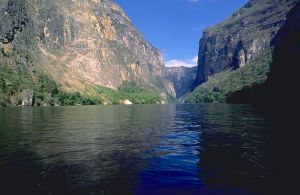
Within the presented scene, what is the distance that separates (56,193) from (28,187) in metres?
1.94

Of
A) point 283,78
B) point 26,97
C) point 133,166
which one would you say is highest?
point 283,78

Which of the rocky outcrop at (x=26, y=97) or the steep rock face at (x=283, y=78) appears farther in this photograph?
the rocky outcrop at (x=26, y=97)

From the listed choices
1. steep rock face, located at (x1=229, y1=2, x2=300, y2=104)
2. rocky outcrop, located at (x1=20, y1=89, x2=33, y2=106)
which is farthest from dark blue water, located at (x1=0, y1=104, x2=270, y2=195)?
rocky outcrop, located at (x1=20, y1=89, x2=33, y2=106)

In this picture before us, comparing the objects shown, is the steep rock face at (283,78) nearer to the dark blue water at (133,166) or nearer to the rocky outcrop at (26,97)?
the rocky outcrop at (26,97)

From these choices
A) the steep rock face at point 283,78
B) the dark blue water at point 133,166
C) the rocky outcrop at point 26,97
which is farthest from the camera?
the rocky outcrop at point 26,97

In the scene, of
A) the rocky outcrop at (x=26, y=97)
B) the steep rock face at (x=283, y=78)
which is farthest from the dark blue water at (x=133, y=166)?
the rocky outcrop at (x=26, y=97)

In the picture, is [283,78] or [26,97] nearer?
[283,78]

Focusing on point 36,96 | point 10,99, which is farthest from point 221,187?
point 36,96

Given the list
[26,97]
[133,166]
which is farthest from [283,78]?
[133,166]

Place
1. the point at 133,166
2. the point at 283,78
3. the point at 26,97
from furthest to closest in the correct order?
the point at 26,97
the point at 283,78
the point at 133,166

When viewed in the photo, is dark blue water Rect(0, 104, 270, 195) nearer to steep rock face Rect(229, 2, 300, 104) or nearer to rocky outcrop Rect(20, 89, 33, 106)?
steep rock face Rect(229, 2, 300, 104)

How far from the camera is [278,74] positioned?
179250 millimetres

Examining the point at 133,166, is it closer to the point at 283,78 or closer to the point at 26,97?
the point at 283,78

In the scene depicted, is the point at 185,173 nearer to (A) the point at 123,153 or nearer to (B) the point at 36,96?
(A) the point at 123,153
